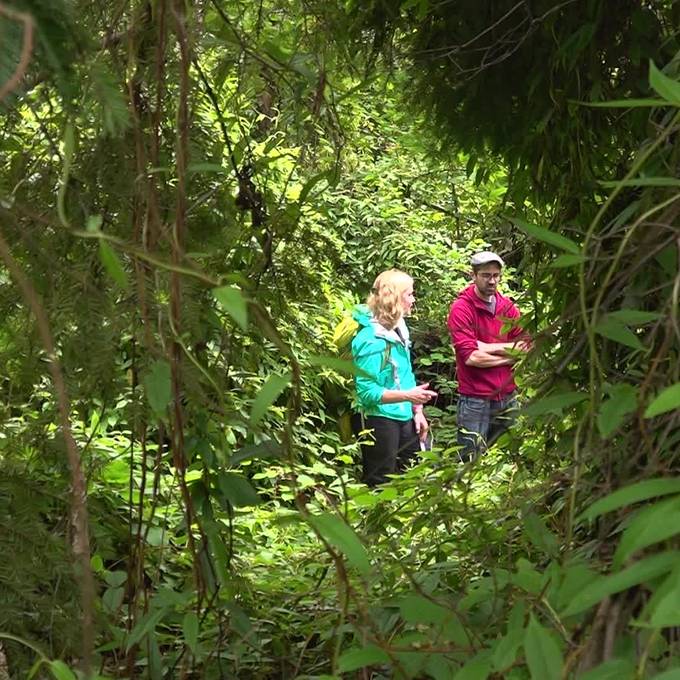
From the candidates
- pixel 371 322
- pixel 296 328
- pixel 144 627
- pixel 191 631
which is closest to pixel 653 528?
pixel 191 631

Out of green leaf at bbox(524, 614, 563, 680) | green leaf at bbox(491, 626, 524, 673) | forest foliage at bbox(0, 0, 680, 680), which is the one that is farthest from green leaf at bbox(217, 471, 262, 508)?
green leaf at bbox(524, 614, 563, 680)

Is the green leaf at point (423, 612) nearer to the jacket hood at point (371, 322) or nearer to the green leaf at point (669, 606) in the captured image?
the green leaf at point (669, 606)

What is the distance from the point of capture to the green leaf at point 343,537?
107 centimetres

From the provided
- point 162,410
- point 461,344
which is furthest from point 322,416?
point 162,410

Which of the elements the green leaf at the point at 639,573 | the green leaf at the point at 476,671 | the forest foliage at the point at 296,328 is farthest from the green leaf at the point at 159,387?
the green leaf at the point at 639,573

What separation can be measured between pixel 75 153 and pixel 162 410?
67 centimetres

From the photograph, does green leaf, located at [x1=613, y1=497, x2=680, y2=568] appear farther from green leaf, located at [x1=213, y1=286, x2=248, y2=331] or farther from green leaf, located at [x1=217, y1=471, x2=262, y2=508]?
green leaf, located at [x1=217, y1=471, x2=262, y2=508]

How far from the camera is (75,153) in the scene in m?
1.75

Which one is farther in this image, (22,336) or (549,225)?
(549,225)

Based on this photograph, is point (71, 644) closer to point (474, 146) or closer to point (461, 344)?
point (474, 146)

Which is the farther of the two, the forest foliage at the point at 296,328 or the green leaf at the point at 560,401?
the green leaf at the point at 560,401

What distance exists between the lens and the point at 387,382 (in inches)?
186

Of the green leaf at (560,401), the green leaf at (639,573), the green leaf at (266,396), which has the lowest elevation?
the green leaf at (639,573)

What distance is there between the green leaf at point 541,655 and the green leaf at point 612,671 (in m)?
0.03
